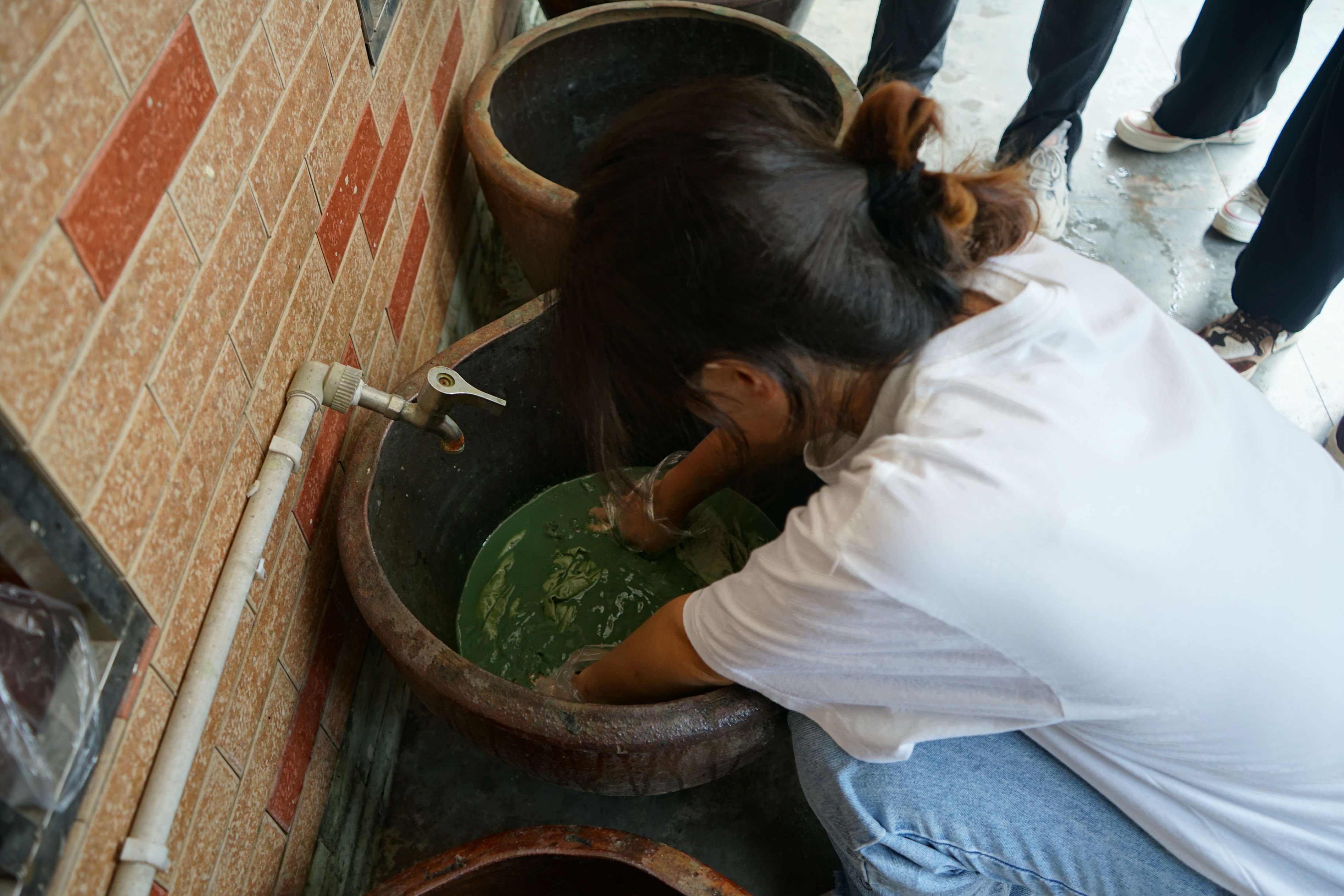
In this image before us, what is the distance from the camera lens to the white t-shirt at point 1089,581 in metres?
0.63

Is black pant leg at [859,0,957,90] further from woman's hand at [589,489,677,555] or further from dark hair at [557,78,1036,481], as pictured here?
dark hair at [557,78,1036,481]

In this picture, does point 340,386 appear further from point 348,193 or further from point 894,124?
point 894,124

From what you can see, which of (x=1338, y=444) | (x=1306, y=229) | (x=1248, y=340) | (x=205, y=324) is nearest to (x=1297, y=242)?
(x=1306, y=229)

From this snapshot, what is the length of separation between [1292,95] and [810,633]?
8.14 feet

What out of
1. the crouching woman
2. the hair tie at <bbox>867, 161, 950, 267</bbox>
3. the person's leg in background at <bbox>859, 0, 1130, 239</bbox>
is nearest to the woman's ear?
the crouching woman

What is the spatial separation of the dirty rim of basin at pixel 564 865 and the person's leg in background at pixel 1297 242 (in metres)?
1.51

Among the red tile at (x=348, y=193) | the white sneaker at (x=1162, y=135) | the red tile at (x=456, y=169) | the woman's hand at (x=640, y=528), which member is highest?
the red tile at (x=348, y=193)

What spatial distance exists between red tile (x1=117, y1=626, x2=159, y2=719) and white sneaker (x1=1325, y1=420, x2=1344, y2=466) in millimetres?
1855

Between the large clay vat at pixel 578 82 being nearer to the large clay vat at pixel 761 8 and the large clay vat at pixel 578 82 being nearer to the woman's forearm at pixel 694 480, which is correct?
the large clay vat at pixel 761 8

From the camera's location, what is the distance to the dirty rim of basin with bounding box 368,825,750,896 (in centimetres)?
81

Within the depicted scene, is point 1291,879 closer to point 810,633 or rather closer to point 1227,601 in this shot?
point 1227,601

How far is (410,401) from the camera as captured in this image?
0.96m

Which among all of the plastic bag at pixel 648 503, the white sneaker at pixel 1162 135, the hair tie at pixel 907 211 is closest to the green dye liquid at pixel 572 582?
the plastic bag at pixel 648 503

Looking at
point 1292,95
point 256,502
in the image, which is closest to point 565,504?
point 256,502
